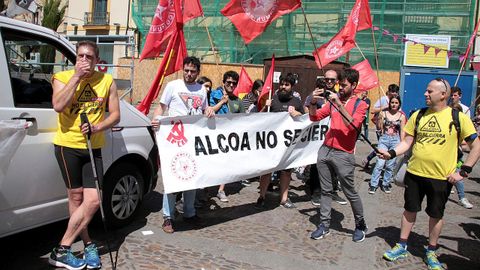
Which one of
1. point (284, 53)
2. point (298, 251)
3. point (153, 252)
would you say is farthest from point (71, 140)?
point (284, 53)

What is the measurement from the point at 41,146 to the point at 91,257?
3.57 ft

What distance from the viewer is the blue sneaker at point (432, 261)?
14.8 ft

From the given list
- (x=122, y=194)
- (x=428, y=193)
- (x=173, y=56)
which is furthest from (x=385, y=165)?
(x=122, y=194)

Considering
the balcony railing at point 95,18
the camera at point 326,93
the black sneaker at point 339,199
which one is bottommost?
the black sneaker at point 339,199

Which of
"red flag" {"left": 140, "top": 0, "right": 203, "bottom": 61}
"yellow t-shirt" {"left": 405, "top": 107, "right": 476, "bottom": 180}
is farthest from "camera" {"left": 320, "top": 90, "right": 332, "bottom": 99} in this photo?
"red flag" {"left": 140, "top": 0, "right": 203, "bottom": 61}

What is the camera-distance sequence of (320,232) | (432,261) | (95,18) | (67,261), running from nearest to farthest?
(67,261) → (432,261) → (320,232) → (95,18)

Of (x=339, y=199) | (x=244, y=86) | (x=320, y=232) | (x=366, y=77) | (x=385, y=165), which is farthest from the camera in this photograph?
(x=244, y=86)

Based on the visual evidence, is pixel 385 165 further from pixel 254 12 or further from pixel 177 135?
pixel 177 135

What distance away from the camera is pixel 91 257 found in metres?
4.07

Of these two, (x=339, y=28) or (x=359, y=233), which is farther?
(x=339, y=28)

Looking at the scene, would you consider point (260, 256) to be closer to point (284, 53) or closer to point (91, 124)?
point (91, 124)

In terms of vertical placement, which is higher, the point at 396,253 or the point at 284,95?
the point at 284,95

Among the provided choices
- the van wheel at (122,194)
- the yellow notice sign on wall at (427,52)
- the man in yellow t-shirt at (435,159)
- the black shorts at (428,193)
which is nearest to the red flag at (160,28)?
the van wheel at (122,194)

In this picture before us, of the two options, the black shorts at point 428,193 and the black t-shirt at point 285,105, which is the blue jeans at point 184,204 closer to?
the black t-shirt at point 285,105
